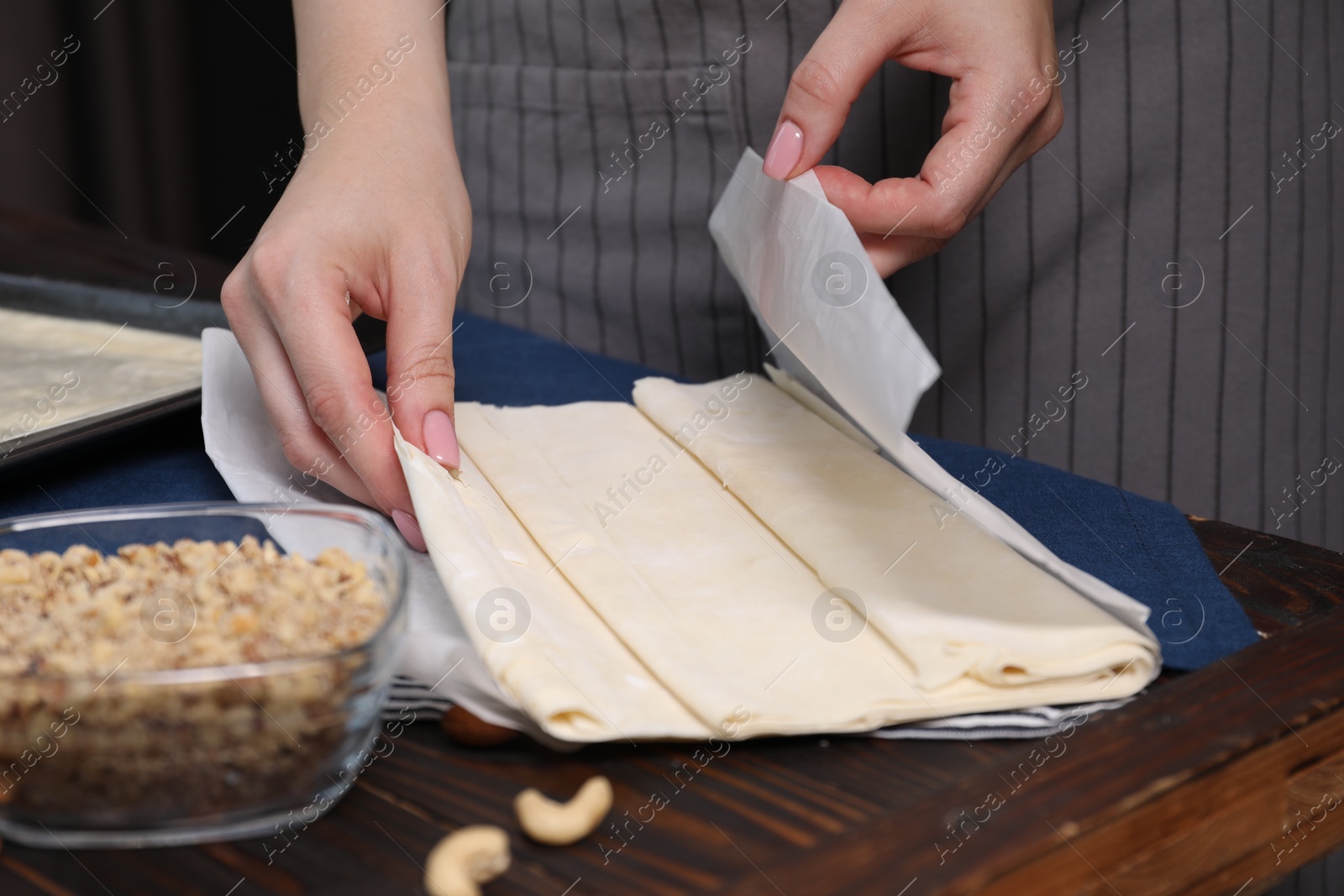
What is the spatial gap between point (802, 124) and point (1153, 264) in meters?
0.53

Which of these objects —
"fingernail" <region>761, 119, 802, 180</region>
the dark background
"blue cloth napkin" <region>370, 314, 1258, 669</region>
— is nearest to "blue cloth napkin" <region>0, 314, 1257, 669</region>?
"blue cloth napkin" <region>370, 314, 1258, 669</region>

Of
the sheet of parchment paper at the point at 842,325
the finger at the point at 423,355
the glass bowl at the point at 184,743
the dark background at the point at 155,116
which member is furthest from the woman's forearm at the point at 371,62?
the dark background at the point at 155,116

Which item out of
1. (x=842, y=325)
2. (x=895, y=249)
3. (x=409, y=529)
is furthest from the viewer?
(x=895, y=249)

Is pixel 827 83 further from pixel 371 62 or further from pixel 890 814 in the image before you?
pixel 890 814

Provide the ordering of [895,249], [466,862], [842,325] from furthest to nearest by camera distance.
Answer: [895,249], [842,325], [466,862]

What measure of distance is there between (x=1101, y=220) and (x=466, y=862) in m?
1.02

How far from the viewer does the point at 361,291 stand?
0.82 metres

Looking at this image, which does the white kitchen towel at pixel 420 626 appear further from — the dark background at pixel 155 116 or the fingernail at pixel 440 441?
the dark background at pixel 155 116

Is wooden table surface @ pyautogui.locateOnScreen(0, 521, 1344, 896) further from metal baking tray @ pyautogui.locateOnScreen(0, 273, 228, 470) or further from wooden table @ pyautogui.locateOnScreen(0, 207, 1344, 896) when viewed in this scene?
metal baking tray @ pyautogui.locateOnScreen(0, 273, 228, 470)

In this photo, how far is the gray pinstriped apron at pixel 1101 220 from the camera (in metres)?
1.14

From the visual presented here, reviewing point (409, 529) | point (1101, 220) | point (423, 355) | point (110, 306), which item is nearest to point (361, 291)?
point (423, 355)

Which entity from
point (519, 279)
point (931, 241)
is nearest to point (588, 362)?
point (519, 279)

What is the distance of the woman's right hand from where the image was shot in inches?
30.1

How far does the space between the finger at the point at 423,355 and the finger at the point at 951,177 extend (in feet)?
1.06
